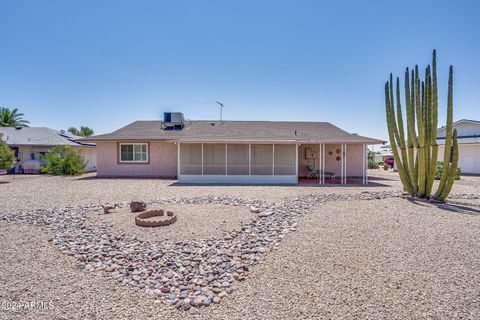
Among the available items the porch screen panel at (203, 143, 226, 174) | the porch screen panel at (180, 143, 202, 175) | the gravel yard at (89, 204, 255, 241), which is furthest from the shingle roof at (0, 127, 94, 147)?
the gravel yard at (89, 204, 255, 241)

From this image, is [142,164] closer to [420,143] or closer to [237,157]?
[237,157]

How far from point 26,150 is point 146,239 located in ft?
80.4

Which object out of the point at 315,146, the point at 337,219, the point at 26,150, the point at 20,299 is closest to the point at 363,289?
the point at 337,219

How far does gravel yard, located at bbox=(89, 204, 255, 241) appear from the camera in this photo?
5629 mm

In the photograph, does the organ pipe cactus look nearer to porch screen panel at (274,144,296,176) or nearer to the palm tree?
porch screen panel at (274,144,296,176)

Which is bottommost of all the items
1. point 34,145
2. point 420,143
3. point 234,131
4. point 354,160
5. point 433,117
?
point 354,160

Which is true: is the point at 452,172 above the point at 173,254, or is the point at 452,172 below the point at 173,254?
above

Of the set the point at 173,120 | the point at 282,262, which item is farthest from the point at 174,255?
the point at 173,120

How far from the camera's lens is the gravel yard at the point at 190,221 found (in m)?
5.63

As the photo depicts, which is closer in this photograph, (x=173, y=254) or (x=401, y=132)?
(x=173, y=254)

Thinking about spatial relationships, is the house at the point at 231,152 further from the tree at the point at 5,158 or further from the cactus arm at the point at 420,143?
the tree at the point at 5,158

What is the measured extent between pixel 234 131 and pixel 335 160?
7.31 m

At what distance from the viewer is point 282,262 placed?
4.38m

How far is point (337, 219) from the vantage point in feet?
22.3
